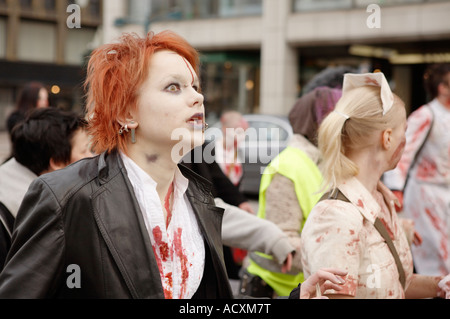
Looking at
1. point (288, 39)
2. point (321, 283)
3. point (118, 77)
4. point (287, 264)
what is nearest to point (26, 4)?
point (288, 39)

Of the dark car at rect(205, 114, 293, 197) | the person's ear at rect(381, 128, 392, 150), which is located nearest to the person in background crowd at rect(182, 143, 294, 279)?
the person's ear at rect(381, 128, 392, 150)

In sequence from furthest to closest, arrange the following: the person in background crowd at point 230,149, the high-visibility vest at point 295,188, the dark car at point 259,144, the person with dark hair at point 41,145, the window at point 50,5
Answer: the window at point 50,5, the dark car at point 259,144, the person in background crowd at point 230,149, the high-visibility vest at point 295,188, the person with dark hair at point 41,145

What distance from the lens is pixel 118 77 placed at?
77.3 inches

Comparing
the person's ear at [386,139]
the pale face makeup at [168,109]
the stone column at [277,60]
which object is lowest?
the person's ear at [386,139]

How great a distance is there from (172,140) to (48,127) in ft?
4.82

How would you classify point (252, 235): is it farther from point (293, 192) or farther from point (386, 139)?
point (386, 139)

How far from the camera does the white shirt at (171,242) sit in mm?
1926

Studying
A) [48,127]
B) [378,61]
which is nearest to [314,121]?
[48,127]

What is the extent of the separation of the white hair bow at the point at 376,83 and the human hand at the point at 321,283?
838mm

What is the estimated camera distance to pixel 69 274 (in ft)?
5.92

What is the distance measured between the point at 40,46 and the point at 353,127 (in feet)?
167

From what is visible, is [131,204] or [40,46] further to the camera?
[40,46]

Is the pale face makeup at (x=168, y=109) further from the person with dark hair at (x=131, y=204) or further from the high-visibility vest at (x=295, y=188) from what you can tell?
the high-visibility vest at (x=295, y=188)

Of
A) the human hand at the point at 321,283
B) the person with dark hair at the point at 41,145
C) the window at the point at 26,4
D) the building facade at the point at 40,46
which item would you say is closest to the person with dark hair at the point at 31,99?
the person with dark hair at the point at 41,145
